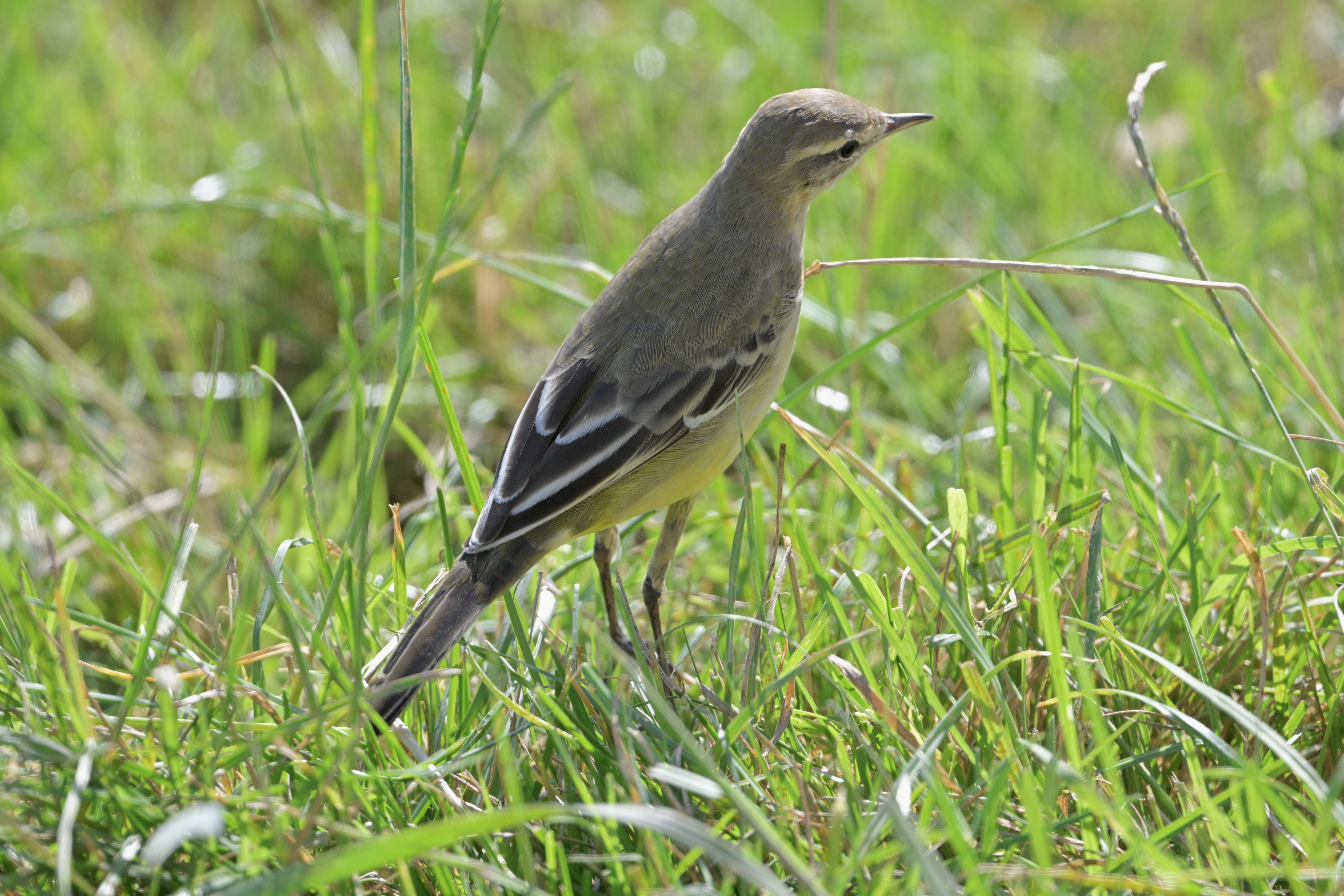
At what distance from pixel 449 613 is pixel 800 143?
2029mm

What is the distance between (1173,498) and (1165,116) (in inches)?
161

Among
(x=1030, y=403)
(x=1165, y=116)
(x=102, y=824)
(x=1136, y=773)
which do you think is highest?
(x=1165, y=116)

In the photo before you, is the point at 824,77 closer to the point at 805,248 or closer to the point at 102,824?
the point at 805,248

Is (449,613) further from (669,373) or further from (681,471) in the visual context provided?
(669,373)

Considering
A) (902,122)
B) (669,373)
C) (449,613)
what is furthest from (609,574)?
(902,122)

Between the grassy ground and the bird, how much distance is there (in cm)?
24

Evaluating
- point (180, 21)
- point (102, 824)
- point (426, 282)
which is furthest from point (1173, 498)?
point (180, 21)

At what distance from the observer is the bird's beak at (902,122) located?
4.20 metres

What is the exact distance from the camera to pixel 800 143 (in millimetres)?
3965

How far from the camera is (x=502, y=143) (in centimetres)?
697

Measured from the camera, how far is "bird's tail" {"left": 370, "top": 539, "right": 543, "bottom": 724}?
9.57 ft

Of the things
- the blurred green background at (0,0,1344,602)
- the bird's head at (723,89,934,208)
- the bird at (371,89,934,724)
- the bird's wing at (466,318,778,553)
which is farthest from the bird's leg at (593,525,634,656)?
the bird's head at (723,89,934,208)

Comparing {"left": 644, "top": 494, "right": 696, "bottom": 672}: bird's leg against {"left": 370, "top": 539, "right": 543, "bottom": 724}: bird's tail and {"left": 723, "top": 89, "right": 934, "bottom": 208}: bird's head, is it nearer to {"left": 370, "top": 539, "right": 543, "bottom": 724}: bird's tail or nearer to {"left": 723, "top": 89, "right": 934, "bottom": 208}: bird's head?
{"left": 370, "top": 539, "right": 543, "bottom": 724}: bird's tail

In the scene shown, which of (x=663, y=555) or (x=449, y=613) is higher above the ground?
(x=449, y=613)
